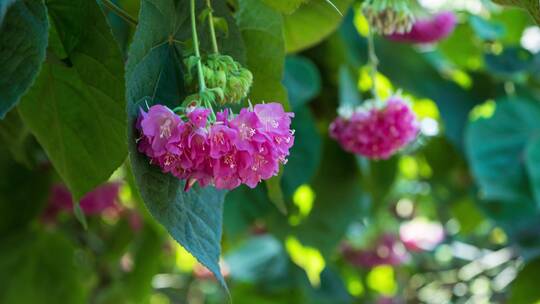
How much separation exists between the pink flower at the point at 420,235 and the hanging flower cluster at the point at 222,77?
2.15m

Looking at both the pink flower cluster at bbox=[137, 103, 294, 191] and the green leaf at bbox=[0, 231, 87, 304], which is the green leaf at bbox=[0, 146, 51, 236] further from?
the pink flower cluster at bbox=[137, 103, 294, 191]

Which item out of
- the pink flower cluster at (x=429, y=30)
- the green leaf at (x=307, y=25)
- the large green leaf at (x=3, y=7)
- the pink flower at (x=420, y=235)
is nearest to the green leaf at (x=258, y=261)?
the pink flower at (x=420, y=235)

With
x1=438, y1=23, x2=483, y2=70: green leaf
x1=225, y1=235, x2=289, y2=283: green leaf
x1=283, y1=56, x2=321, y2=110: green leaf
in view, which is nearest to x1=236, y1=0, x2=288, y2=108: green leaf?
x1=283, y1=56, x2=321, y2=110: green leaf

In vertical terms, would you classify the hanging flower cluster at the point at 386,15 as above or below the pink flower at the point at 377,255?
above

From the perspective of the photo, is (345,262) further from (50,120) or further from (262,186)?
(50,120)

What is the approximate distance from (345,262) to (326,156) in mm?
1135

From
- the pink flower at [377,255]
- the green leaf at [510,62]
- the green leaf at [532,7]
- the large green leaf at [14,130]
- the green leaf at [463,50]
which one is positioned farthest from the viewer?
the pink flower at [377,255]

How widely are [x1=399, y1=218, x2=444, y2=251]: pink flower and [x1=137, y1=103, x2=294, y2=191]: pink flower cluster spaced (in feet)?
7.06

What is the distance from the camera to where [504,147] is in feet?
4.75

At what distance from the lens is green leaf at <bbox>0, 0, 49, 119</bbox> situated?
0.49 meters

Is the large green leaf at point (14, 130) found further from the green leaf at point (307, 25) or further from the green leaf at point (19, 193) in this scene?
the green leaf at point (19, 193)

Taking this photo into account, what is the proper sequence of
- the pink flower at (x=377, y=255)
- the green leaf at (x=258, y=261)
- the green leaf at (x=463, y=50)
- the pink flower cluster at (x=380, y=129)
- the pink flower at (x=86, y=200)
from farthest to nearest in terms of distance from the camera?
the pink flower at (x=377, y=255), the green leaf at (x=258, y=261), the green leaf at (x=463, y=50), the pink flower at (x=86, y=200), the pink flower cluster at (x=380, y=129)

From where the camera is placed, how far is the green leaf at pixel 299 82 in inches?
46.6

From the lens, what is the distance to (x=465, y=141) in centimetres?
150
